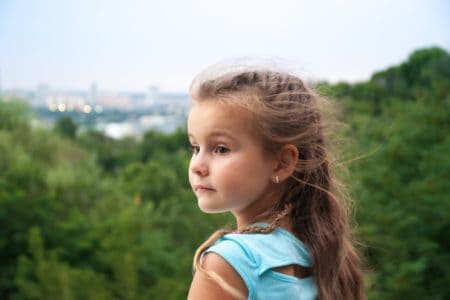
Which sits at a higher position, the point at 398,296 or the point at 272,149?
the point at 272,149

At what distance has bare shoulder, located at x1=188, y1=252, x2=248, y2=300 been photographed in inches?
18.5

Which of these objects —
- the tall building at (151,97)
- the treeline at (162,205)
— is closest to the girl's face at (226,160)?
the treeline at (162,205)

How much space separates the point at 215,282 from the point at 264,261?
40mm

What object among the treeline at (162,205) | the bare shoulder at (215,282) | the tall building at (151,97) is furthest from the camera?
the tall building at (151,97)

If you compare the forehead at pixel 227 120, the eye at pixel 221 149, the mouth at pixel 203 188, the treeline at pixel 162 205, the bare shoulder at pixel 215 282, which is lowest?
the treeline at pixel 162 205

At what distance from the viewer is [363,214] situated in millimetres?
4254

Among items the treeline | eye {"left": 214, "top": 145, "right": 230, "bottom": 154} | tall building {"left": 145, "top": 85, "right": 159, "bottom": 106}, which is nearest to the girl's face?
eye {"left": 214, "top": 145, "right": 230, "bottom": 154}

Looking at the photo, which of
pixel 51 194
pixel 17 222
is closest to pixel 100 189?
pixel 51 194

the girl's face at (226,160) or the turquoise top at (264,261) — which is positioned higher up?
the girl's face at (226,160)

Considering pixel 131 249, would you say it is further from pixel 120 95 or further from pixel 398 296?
pixel 398 296

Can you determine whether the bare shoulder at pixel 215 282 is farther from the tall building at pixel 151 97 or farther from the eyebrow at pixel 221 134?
the tall building at pixel 151 97

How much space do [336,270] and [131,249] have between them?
6.31 m

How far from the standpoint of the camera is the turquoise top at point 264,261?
1.55 feet

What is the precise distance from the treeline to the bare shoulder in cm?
180
